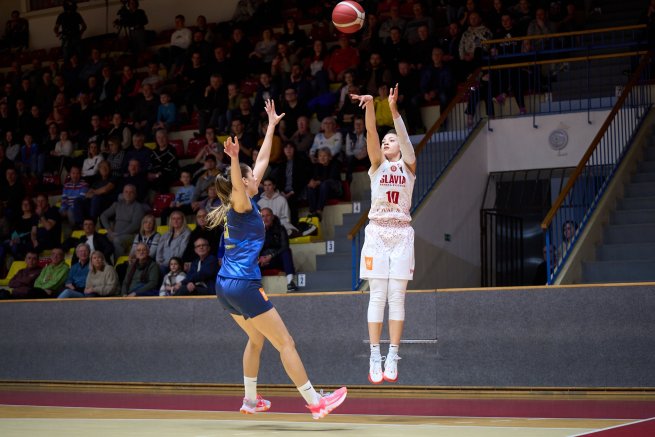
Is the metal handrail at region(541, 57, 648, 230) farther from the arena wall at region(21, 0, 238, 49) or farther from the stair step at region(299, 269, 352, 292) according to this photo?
the arena wall at region(21, 0, 238, 49)

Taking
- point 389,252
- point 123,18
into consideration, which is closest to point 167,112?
point 123,18

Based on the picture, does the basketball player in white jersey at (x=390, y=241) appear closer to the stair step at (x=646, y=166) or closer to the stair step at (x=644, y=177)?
the stair step at (x=644, y=177)

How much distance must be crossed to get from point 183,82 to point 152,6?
165 inches

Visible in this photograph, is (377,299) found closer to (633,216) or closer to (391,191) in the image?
(391,191)

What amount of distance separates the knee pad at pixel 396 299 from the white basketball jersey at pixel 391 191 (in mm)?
512

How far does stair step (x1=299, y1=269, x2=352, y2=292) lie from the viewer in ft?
42.6

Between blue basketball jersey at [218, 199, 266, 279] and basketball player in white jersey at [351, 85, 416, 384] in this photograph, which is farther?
basketball player in white jersey at [351, 85, 416, 384]

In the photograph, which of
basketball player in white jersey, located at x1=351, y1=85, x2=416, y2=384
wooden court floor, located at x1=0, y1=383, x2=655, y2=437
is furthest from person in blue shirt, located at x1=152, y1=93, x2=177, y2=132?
basketball player in white jersey, located at x1=351, y1=85, x2=416, y2=384

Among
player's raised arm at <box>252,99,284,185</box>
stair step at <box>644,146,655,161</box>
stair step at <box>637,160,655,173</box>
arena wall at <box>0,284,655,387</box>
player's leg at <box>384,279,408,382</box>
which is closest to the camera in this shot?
player's raised arm at <box>252,99,284,185</box>

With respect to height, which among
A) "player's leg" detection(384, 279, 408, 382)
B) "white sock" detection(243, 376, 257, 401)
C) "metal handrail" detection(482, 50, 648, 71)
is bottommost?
"white sock" detection(243, 376, 257, 401)

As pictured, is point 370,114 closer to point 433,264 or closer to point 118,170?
point 433,264

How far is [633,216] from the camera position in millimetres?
12844

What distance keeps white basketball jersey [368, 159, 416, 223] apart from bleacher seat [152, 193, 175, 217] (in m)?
7.64

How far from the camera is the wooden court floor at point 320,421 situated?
7.19 metres
